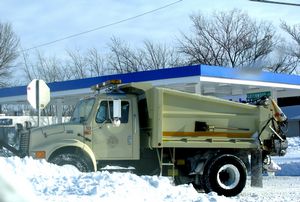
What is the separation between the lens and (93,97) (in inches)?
474

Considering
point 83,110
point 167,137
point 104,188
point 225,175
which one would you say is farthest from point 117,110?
point 104,188

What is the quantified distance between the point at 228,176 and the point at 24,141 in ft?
15.6

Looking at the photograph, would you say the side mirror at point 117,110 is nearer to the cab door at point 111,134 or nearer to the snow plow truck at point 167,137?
the snow plow truck at point 167,137

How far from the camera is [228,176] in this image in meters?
11.8

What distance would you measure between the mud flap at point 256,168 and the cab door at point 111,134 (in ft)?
9.61

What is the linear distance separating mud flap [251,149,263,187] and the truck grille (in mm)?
5245

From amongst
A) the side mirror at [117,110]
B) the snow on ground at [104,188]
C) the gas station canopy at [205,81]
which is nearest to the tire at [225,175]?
the snow on ground at [104,188]

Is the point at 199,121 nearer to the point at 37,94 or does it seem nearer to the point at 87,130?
Result: the point at 87,130

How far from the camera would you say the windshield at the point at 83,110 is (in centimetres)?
1195

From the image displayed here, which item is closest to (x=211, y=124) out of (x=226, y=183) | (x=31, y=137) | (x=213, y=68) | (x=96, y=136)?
(x=226, y=183)

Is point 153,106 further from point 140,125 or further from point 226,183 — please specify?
point 226,183

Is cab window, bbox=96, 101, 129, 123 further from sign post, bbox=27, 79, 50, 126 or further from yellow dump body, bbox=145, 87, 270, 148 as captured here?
sign post, bbox=27, 79, 50, 126

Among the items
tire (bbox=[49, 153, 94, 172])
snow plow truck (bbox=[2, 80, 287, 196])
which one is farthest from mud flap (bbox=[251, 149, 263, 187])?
tire (bbox=[49, 153, 94, 172])

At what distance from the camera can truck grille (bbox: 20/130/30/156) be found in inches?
466
